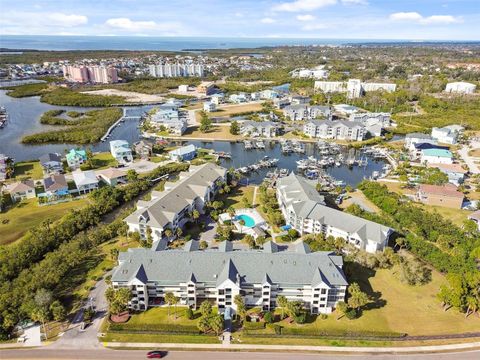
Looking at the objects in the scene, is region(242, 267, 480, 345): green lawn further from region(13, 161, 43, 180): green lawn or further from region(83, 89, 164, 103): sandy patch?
region(83, 89, 164, 103): sandy patch

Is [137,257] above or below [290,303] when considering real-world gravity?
above

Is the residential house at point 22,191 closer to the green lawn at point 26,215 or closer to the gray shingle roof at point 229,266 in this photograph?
the green lawn at point 26,215

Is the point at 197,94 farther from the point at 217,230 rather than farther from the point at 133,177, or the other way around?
the point at 217,230

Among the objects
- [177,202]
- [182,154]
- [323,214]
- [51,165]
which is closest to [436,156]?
[323,214]

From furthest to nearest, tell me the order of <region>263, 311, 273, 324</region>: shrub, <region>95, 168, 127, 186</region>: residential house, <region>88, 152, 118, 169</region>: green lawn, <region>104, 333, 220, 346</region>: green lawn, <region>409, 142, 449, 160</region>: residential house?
1. <region>409, 142, 449, 160</region>: residential house
2. <region>88, 152, 118, 169</region>: green lawn
3. <region>95, 168, 127, 186</region>: residential house
4. <region>263, 311, 273, 324</region>: shrub
5. <region>104, 333, 220, 346</region>: green lawn

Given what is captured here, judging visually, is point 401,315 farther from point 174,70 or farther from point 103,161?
point 174,70

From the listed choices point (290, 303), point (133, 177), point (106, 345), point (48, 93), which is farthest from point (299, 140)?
point (48, 93)

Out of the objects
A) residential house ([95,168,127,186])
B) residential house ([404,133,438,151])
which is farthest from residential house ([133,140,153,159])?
residential house ([404,133,438,151])
